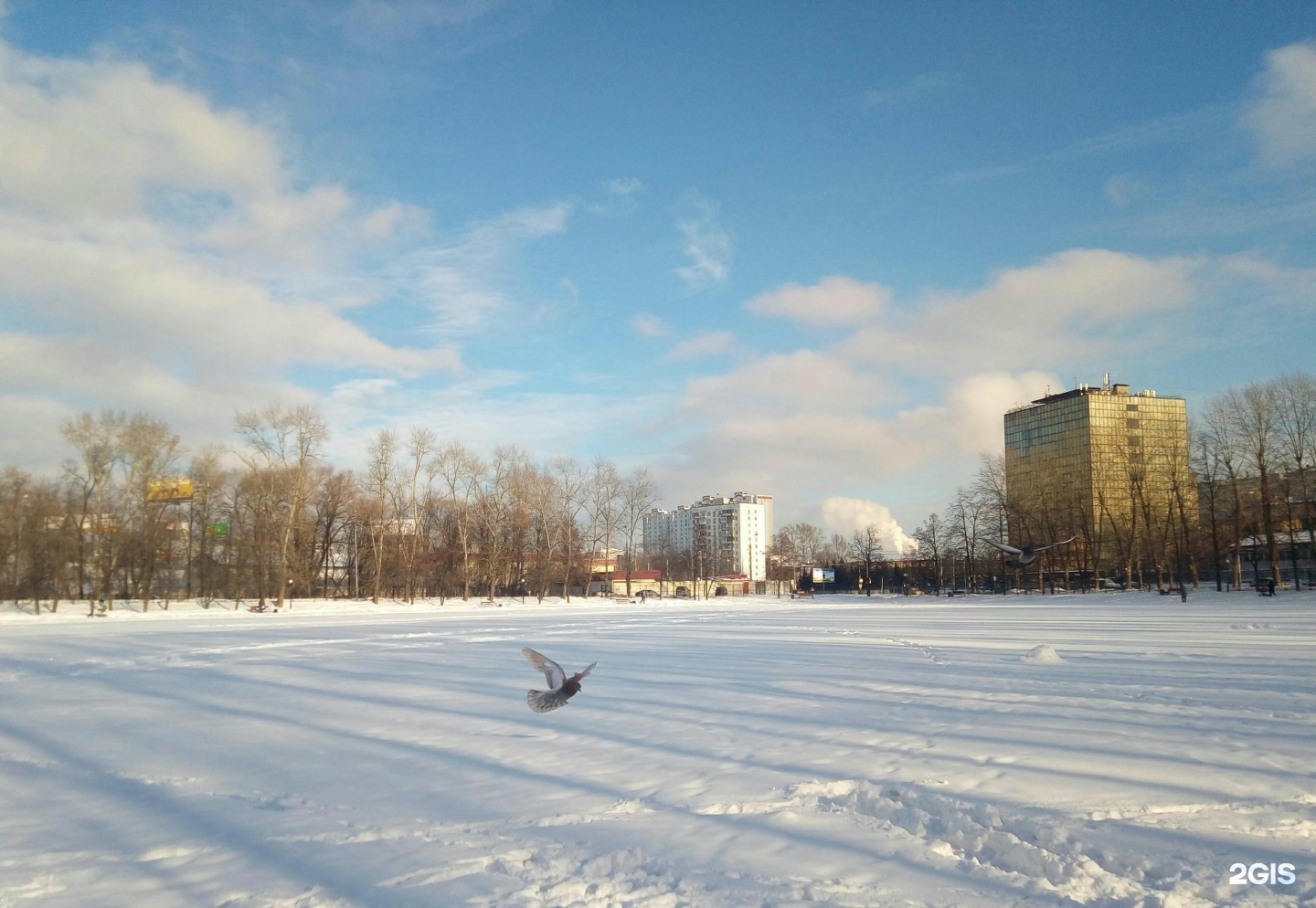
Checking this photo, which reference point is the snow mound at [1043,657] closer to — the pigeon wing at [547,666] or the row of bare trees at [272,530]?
the pigeon wing at [547,666]

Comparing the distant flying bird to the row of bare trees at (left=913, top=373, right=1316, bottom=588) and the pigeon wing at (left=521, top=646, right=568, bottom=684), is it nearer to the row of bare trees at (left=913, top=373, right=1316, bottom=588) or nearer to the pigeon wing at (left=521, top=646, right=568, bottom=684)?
the pigeon wing at (left=521, top=646, right=568, bottom=684)

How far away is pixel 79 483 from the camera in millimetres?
54438

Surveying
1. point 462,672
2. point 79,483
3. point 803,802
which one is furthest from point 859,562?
point 803,802

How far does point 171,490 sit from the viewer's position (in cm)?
5894

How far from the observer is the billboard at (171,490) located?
189ft

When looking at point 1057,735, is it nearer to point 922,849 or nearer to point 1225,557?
point 922,849

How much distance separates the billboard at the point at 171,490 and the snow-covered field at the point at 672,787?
45.6 meters

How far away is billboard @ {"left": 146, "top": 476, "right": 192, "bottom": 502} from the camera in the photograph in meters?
57.5

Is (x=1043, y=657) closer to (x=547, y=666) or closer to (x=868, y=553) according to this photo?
(x=547, y=666)

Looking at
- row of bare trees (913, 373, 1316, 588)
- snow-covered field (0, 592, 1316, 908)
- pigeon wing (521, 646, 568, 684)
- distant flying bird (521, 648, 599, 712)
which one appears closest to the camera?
snow-covered field (0, 592, 1316, 908)

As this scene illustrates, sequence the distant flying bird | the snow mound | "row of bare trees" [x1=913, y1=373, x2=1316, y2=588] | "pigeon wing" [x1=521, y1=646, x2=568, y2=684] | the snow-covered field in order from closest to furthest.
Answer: the snow-covered field → the distant flying bird → "pigeon wing" [x1=521, y1=646, x2=568, y2=684] → the snow mound → "row of bare trees" [x1=913, y1=373, x2=1316, y2=588]

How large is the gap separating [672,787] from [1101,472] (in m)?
78.9

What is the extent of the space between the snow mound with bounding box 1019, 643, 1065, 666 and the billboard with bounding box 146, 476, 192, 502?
57094mm

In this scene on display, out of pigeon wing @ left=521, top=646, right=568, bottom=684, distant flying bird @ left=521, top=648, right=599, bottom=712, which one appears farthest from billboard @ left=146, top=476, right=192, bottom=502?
distant flying bird @ left=521, top=648, right=599, bottom=712
